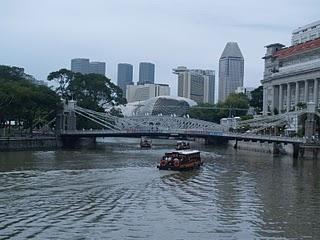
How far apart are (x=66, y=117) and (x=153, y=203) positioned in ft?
237

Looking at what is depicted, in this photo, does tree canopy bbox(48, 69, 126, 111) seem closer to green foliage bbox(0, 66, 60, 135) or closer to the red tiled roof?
green foliage bbox(0, 66, 60, 135)

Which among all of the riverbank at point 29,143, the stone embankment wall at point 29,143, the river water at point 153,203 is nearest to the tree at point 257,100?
the riverbank at point 29,143

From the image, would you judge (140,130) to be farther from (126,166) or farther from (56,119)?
(126,166)

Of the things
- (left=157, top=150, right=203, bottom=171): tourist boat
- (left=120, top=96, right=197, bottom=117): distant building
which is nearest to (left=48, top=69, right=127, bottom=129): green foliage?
(left=157, top=150, right=203, bottom=171): tourist boat

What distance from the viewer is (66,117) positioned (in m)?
104

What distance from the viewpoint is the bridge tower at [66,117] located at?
337 feet

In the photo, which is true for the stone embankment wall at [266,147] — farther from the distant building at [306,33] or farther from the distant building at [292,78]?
the distant building at [306,33]

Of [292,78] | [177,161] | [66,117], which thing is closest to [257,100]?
[292,78]

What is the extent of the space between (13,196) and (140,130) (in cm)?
6371

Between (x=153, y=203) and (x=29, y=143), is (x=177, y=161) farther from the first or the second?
(x=29, y=143)

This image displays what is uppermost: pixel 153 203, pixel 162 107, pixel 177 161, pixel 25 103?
pixel 162 107

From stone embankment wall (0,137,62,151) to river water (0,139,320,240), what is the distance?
77.1 feet

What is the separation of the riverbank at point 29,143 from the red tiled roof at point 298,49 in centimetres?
5639

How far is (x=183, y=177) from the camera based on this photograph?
160 feet
